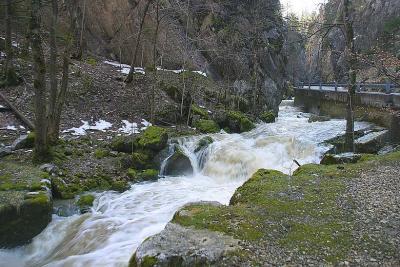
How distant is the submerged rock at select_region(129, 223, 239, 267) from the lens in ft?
17.2

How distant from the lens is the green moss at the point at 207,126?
19.2 meters

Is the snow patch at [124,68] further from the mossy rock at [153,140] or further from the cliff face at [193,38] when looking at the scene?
the mossy rock at [153,140]

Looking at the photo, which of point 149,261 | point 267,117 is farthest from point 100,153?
point 267,117

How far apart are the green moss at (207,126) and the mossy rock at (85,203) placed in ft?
30.9

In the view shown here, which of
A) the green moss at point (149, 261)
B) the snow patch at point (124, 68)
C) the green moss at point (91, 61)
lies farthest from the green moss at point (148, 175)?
the green moss at point (91, 61)

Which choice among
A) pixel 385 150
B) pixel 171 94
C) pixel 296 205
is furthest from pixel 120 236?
pixel 171 94

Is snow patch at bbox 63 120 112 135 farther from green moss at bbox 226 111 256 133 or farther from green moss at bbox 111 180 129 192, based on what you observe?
green moss at bbox 226 111 256 133

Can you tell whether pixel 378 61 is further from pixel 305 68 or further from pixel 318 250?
pixel 305 68

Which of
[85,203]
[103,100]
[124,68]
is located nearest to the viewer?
[85,203]

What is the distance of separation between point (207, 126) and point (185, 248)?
14.0 m

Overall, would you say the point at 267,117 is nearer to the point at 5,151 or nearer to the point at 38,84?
the point at 5,151

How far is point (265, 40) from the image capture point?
3297 centimetres

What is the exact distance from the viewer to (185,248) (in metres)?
5.45

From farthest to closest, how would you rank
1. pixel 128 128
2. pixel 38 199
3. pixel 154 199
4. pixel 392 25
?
pixel 392 25, pixel 128 128, pixel 154 199, pixel 38 199
